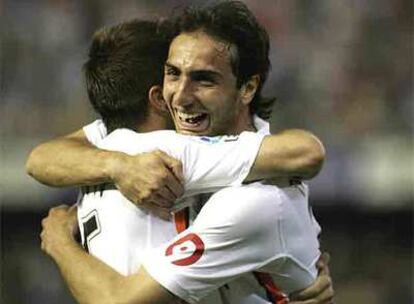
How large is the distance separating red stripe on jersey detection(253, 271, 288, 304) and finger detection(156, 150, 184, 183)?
11.6 inches

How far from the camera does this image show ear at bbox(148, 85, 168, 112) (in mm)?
2889

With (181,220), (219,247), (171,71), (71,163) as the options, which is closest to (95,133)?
(71,163)

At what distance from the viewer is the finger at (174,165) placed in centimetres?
261

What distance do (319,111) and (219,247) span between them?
4.80 meters

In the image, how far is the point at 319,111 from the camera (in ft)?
24.3

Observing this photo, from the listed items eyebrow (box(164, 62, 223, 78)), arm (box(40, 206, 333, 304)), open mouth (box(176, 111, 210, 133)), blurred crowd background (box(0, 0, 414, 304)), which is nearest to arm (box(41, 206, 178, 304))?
arm (box(40, 206, 333, 304))

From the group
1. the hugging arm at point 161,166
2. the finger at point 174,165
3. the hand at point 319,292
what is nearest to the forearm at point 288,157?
the hugging arm at point 161,166

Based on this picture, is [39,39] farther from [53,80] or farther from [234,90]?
[234,90]

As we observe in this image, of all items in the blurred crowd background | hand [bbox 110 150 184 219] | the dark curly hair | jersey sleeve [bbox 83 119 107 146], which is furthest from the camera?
the blurred crowd background

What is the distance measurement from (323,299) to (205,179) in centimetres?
43

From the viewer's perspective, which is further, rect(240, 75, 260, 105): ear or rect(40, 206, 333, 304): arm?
rect(240, 75, 260, 105): ear

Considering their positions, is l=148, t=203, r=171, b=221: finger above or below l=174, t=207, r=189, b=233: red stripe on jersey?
above

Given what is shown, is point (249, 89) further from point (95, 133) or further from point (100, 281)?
point (100, 281)

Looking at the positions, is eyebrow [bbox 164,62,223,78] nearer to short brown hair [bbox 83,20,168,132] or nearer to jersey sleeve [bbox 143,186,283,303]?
short brown hair [bbox 83,20,168,132]
